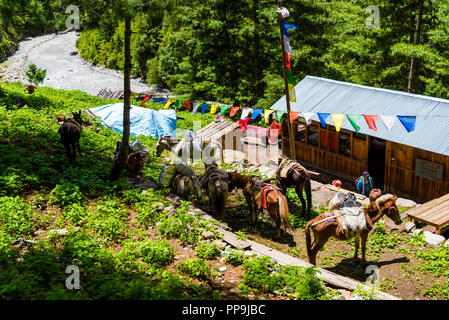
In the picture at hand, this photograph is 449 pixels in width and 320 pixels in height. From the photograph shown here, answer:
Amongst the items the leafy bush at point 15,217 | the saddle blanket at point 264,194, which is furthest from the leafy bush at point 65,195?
the saddle blanket at point 264,194

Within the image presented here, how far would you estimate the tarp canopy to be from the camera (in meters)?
24.0

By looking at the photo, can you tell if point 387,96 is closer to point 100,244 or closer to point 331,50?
point 331,50

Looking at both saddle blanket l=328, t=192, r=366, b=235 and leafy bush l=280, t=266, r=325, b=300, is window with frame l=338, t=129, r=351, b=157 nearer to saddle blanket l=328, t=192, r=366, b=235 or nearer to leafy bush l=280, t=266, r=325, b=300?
saddle blanket l=328, t=192, r=366, b=235

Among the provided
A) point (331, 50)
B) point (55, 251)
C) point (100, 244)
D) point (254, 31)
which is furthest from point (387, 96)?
point (55, 251)

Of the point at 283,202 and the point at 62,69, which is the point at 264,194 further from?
the point at 62,69

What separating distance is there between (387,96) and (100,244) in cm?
1415

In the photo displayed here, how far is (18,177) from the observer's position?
13.4m

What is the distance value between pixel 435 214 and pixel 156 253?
9.06m

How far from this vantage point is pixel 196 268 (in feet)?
30.5

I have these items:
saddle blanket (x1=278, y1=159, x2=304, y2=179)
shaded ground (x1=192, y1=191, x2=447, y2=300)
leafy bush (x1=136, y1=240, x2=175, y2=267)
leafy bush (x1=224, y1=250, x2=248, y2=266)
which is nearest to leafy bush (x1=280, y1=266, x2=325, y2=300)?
leafy bush (x1=224, y1=250, x2=248, y2=266)

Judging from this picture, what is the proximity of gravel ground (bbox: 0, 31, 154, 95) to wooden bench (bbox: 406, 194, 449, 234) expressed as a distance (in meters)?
38.5

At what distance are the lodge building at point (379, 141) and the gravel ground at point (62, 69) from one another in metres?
30.9

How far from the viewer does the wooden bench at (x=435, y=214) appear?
13.2 meters

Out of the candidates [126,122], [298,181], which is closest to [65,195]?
[126,122]
